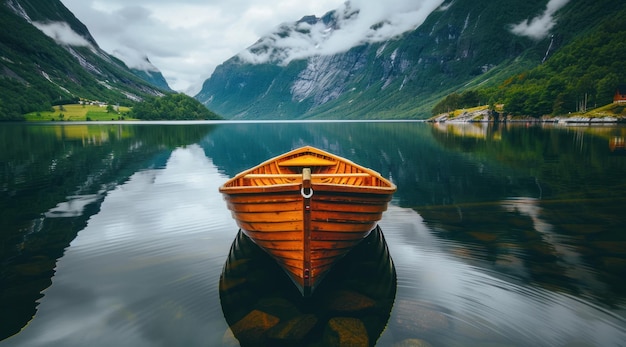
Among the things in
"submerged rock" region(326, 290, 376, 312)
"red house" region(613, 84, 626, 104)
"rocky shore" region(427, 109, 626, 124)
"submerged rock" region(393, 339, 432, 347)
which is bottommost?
"submerged rock" region(393, 339, 432, 347)

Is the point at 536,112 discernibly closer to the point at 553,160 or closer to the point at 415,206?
the point at 553,160

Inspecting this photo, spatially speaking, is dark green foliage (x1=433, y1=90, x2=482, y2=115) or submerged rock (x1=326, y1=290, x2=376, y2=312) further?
dark green foliage (x1=433, y1=90, x2=482, y2=115)

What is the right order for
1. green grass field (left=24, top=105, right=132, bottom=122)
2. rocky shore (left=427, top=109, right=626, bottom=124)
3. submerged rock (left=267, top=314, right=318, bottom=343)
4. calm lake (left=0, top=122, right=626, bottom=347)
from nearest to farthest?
submerged rock (left=267, top=314, right=318, bottom=343), calm lake (left=0, top=122, right=626, bottom=347), rocky shore (left=427, top=109, right=626, bottom=124), green grass field (left=24, top=105, right=132, bottom=122)

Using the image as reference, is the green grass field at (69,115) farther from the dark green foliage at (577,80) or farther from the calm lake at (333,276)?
the calm lake at (333,276)

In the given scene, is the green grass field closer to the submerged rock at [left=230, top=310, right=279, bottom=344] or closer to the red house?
the submerged rock at [left=230, top=310, right=279, bottom=344]

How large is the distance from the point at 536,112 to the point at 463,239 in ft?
423

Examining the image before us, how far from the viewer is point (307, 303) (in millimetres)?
8477

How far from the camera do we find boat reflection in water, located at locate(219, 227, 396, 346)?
732 centimetres

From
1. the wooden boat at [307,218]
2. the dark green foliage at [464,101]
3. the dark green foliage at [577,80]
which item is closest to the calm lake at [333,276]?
the wooden boat at [307,218]

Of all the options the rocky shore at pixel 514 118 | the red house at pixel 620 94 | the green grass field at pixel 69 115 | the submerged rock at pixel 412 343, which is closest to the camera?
the submerged rock at pixel 412 343

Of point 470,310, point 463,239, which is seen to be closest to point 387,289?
point 470,310

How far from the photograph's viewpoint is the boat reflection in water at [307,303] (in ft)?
24.0

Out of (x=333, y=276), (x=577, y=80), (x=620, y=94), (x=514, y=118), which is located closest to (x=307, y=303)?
(x=333, y=276)

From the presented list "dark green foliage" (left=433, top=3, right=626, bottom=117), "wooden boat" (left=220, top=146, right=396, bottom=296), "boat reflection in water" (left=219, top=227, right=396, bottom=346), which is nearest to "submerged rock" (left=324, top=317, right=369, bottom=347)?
"boat reflection in water" (left=219, top=227, right=396, bottom=346)
